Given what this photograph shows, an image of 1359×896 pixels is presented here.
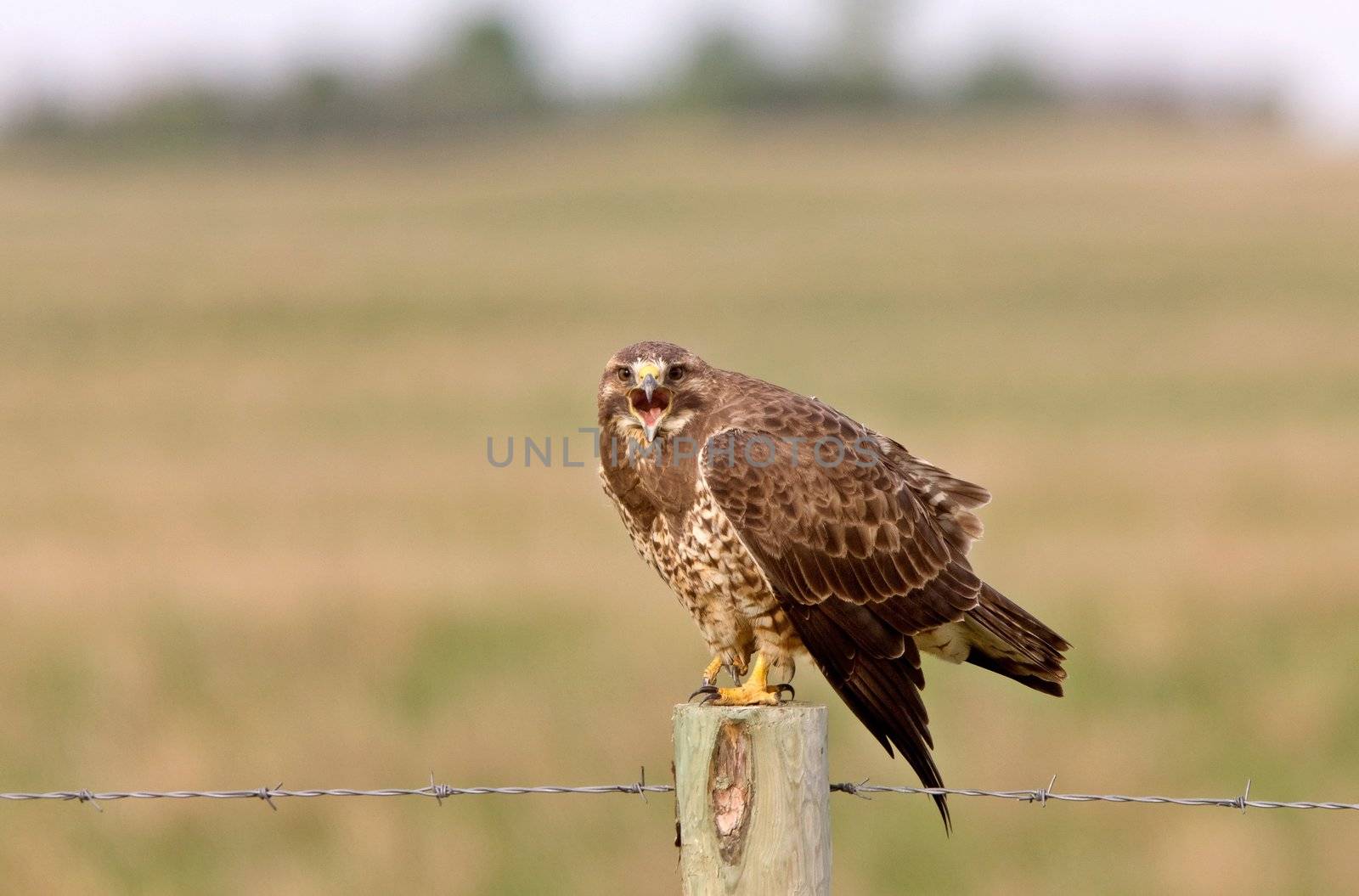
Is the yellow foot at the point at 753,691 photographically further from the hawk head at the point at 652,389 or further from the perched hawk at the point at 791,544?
the hawk head at the point at 652,389

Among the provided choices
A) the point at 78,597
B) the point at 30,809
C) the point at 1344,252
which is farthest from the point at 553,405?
the point at 1344,252

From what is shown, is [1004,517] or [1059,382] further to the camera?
[1059,382]

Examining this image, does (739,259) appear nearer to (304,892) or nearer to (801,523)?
(304,892)

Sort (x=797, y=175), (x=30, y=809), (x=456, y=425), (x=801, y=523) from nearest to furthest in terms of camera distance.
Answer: (x=801, y=523) → (x=30, y=809) → (x=456, y=425) → (x=797, y=175)

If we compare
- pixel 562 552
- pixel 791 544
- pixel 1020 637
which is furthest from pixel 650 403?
pixel 562 552

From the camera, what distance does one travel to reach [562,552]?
14.5m

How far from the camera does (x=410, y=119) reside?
7462cm

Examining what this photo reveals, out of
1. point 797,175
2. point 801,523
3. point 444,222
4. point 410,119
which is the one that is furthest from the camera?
point 410,119

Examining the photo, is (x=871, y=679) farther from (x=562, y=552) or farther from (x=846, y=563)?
(x=562, y=552)

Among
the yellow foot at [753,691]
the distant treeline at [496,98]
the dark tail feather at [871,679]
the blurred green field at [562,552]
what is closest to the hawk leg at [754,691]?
the yellow foot at [753,691]

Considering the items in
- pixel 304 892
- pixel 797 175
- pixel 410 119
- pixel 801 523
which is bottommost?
pixel 304 892

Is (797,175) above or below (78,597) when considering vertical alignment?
above

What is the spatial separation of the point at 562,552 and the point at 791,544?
9.65 meters

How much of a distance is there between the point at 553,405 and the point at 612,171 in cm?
3853
